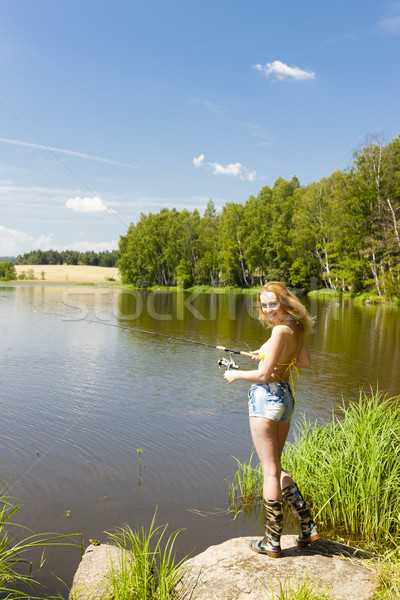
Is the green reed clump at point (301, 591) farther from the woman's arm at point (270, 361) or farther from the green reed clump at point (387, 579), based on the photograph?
the woman's arm at point (270, 361)

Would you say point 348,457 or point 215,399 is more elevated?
point 348,457

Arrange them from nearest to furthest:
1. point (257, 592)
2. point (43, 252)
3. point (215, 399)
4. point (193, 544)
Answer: point (257, 592) → point (193, 544) → point (215, 399) → point (43, 252)

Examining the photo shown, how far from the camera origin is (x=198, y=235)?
278 ft

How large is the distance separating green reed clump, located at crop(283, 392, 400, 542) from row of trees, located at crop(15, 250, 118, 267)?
174 metres

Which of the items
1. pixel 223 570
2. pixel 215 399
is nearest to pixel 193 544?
pixel 223 570

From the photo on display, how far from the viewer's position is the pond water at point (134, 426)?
17.8 ft

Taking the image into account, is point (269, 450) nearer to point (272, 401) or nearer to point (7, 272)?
point (272, 401)

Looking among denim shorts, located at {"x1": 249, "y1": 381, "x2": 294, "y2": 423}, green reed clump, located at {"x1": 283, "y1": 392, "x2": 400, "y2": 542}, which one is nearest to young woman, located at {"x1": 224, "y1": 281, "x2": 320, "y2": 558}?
denim shorts, located at {"x1": 249, "y1": 381, "x2": 294, "y2": 423}

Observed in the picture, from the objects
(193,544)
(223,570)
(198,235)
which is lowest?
(193,544)

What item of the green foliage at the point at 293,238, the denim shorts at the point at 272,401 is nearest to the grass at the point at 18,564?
the denim shorts at the point at 272,401

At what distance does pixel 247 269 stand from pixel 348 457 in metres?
73.4

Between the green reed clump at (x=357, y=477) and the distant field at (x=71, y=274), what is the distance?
12081 cm

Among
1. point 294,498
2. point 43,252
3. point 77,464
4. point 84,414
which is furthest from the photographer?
point 43,252

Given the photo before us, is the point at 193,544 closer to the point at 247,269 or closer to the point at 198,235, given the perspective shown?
the point at 247,269
